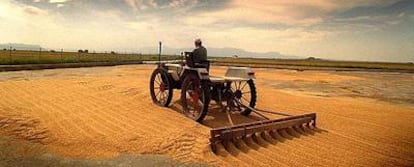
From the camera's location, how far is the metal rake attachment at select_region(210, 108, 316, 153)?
637 cm

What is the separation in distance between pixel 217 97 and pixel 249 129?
208 centimetres

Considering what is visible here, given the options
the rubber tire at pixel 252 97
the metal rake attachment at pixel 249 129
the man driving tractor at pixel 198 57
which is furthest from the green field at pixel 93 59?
the metal rake attachment at pixel 249 129

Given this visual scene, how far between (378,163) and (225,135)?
8.43 ft

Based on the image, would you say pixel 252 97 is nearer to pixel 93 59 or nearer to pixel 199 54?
pixel 199 54

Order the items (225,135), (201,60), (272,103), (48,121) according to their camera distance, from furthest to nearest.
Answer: (272,103) → (201,60) → (48,121) → (225,135)

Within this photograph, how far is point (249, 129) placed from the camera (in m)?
6.83

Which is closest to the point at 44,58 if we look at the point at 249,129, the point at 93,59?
the point at 93,59

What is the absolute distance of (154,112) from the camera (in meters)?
9.14

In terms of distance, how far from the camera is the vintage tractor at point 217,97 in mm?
6771

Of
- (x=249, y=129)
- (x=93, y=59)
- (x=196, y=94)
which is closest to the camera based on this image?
(x=249, y=129)

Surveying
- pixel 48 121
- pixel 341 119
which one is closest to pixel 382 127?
pixel 341 119

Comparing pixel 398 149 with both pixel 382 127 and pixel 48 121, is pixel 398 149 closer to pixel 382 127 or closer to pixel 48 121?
pixel 382 127

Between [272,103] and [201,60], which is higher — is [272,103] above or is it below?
below

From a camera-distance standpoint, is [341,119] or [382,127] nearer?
[382,127]
